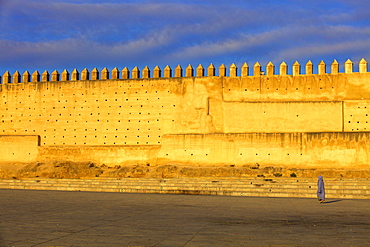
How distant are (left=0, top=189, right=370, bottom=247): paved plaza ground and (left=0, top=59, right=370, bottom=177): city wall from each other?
12.1m

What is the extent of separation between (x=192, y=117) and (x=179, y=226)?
1615 cm

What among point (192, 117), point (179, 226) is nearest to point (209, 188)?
point (179, 226)

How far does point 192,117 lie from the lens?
21.7 meters

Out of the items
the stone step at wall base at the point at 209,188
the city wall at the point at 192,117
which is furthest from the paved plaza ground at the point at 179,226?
the city wall at the point at 192,117

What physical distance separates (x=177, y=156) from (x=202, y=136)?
142 centimetres

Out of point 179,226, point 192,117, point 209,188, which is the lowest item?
point 209,188

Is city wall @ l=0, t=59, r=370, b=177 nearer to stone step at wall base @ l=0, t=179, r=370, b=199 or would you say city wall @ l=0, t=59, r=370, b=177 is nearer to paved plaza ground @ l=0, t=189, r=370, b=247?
stone step at wall base @ l=0, t=179, r=370, b=199

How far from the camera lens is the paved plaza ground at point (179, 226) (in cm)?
462

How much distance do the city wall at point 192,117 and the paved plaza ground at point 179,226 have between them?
12.1 m

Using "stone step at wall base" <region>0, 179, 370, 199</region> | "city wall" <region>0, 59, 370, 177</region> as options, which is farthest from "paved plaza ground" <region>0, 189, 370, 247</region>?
"city wall" <region>0, 59, 370, 177</region>

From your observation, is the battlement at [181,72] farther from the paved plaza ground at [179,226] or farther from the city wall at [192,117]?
the paved plaza ground at [179,226]

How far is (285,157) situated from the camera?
19.9m

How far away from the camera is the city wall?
2000 centimetres

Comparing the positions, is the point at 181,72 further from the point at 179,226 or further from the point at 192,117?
the point at 179,226
